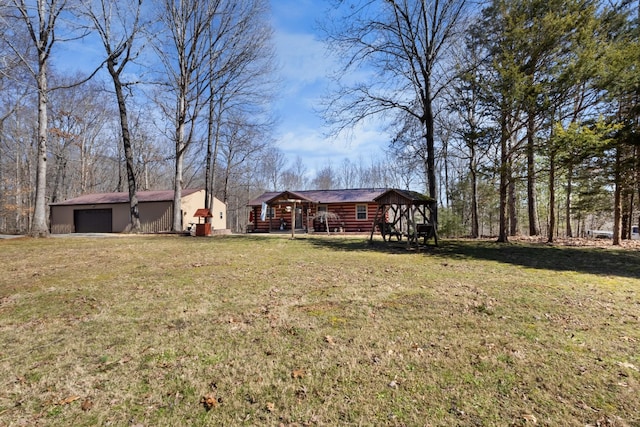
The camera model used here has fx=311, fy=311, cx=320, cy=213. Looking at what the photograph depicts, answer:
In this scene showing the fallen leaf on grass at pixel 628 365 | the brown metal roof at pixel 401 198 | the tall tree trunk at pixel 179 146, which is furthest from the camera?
the tall tree trunk at pixel 179 146

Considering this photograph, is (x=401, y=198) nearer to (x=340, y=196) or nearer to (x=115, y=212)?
(x=340, y=196)

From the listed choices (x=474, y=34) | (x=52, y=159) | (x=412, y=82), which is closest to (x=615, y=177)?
(x=474, y=34)

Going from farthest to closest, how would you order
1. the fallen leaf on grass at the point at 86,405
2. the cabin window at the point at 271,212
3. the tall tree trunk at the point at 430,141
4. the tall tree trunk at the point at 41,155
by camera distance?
the cabin window at the point at 271,212, the tall tree trunk at the point at 430,141, the tall tree trunk at the point at 41,155, the fallen leaf on grass at the point at 86,405

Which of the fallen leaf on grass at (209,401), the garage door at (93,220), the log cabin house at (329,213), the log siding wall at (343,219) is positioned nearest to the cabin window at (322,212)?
the log cabin house at (329,213)

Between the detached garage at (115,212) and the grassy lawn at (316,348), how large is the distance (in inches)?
673

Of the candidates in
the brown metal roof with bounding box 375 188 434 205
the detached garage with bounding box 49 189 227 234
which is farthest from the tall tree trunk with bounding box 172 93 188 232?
the brown metal roof with bounding box 375 188 434 205

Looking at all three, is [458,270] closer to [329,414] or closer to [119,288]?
[329,414]

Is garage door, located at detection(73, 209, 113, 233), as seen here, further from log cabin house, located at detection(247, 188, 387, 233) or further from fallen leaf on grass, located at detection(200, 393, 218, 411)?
fallen leaf on grass, located at detection(200, 393, 218, 411)

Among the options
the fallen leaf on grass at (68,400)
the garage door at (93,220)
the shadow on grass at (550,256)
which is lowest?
the fallen leaf on grass at (68,400)

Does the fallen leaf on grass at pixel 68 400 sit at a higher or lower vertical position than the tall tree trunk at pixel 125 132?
lower

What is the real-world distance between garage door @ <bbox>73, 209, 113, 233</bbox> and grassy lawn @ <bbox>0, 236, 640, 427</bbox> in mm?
19621

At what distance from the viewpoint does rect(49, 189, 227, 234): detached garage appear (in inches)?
902

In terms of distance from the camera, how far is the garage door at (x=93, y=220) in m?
23.7

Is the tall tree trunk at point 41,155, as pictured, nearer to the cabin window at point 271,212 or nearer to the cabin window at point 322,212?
the cabin window at point 271,212
